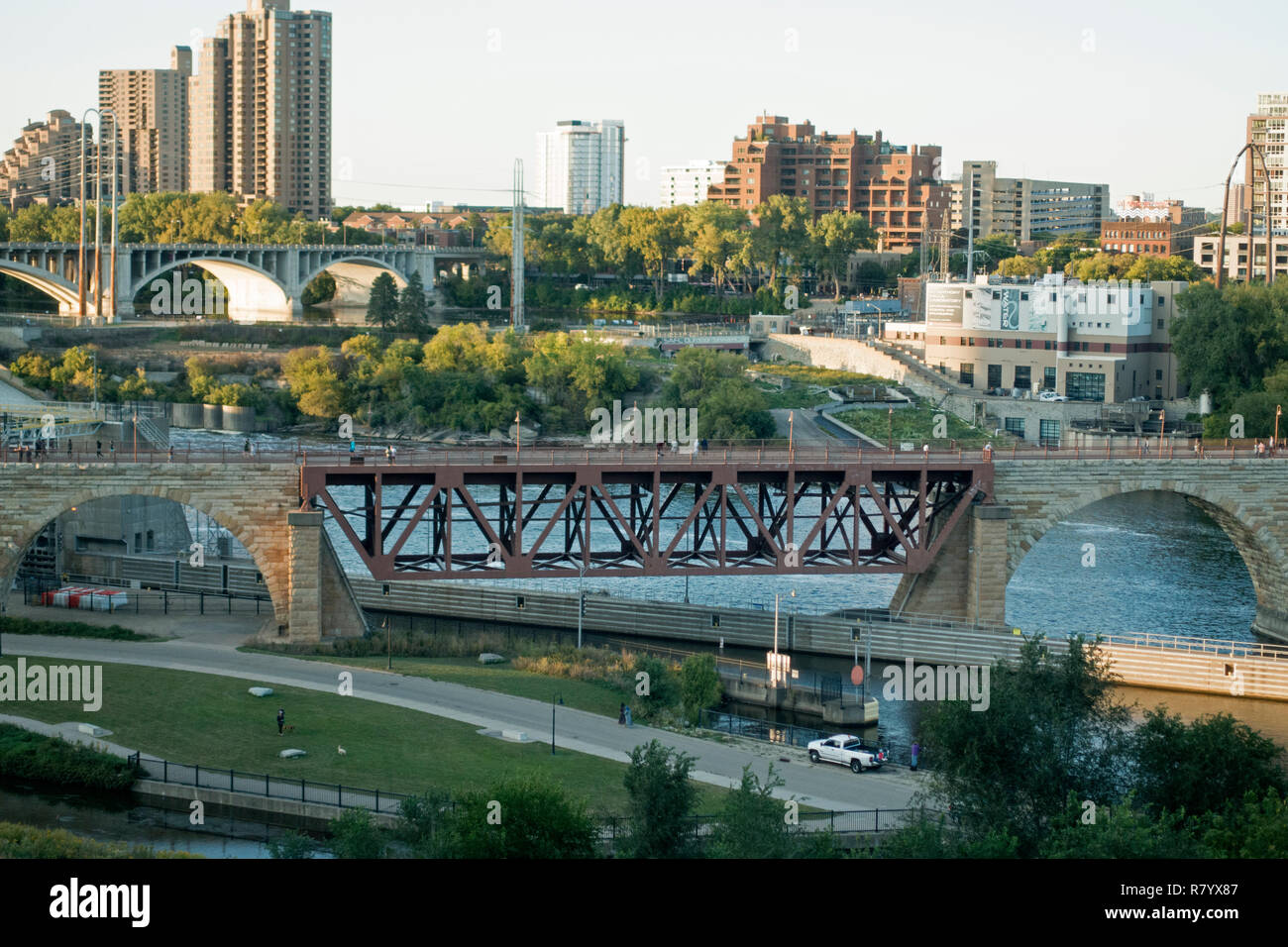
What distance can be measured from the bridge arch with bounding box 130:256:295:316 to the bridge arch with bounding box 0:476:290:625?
343 ft

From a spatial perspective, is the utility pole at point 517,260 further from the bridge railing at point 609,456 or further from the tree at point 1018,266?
the bridge railing at point 609,456

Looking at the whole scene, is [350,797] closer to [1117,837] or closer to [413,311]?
[1117,837]

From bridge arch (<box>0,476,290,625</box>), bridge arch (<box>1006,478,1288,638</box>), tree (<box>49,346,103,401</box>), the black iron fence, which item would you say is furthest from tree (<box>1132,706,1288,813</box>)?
tree (<box>49,346,103,401</box>)

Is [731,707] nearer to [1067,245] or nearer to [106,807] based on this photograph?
[106,807]

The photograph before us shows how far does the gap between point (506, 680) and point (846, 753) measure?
10522 mm

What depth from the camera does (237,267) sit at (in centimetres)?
15575

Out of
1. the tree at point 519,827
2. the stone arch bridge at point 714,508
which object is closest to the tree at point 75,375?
the stone arch bridge at point 714,508

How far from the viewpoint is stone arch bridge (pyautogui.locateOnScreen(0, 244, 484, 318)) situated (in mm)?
142750

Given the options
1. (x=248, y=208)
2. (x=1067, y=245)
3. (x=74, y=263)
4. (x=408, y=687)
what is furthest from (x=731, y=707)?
(x=248, y=208)

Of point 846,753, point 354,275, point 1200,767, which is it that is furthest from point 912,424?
point 354,275

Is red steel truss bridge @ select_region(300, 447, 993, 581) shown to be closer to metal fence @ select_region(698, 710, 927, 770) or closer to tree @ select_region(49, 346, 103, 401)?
metal fence @ select_region(698, 710, 927, 770)

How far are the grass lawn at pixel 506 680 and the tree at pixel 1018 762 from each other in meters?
11.0

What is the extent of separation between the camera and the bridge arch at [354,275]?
16188cm
